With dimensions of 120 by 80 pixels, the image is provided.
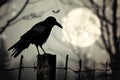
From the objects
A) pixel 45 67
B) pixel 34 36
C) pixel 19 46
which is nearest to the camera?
pixel 45 67

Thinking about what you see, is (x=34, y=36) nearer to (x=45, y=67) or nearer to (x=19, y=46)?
(x=19, y=46)

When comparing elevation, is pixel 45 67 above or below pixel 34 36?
below

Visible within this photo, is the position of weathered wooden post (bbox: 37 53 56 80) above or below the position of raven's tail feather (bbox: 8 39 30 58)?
below

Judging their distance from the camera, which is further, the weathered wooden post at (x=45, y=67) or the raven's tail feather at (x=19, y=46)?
the raven's tail feather at (x=19, y=46)

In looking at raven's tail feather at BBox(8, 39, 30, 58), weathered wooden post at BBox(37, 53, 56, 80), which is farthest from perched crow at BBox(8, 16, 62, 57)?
weathered wooden post at BBox(37, 53, 56, 80)

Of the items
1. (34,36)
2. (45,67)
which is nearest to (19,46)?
(34,36)

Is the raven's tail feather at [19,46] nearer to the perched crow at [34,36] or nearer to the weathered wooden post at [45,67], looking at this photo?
the perched crow at [34,36]

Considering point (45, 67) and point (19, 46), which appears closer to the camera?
point (45, 67)

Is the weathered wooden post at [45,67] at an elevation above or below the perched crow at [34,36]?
below

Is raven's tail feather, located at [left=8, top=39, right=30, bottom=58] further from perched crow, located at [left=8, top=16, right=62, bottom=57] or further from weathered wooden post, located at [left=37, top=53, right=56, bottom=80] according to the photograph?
weathered wooden post, located at [left=37, top=53, right=56, bottom=80]

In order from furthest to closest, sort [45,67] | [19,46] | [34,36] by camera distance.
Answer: [34,36]
[19,46]
[45,67]

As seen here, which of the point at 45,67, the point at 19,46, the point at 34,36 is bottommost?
the point at 45,67

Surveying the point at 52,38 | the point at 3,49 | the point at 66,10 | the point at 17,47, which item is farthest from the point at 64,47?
the point at 17,47

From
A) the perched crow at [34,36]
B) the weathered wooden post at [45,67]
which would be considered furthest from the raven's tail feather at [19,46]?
the weathered wooden post at [45,67]
